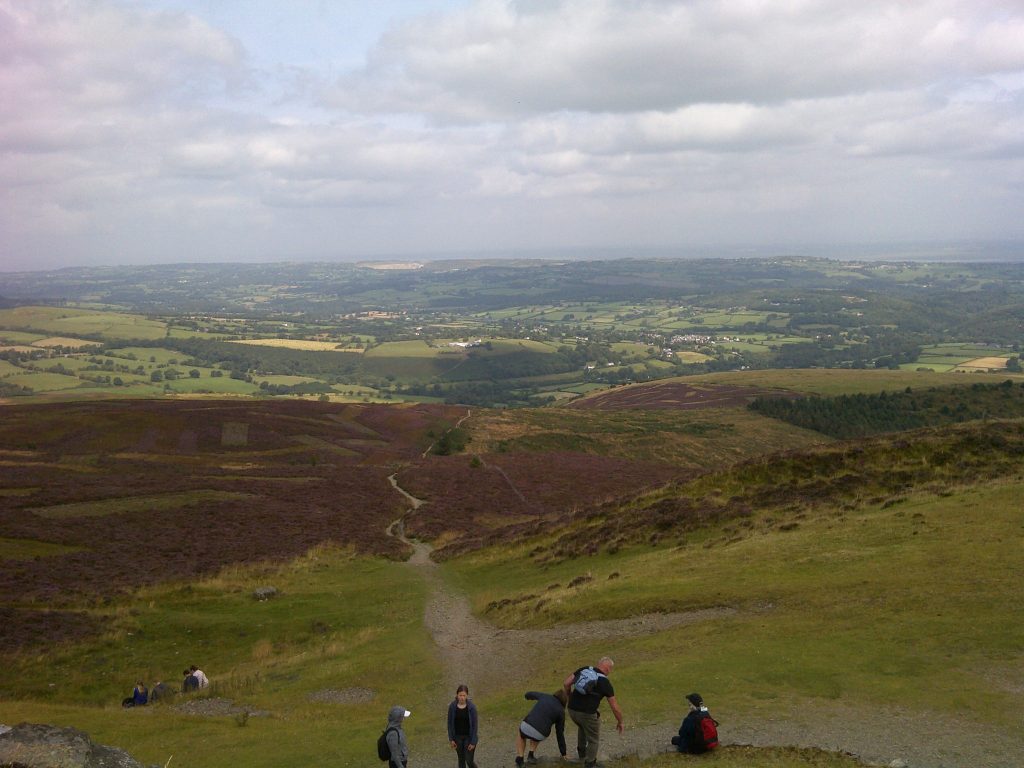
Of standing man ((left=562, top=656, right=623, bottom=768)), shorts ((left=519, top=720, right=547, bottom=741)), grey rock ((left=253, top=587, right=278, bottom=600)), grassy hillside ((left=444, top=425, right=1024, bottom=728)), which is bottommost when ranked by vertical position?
grey rock ((left=253, top=587, right=278, bottom=600))

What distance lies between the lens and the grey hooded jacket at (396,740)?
46.2ft

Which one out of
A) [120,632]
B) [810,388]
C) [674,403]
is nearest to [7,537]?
[120,632]

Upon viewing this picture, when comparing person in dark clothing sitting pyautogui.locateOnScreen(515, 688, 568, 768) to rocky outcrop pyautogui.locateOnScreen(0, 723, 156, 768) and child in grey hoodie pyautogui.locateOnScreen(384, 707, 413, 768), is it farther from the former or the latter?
rocky outcrop pyautogui.locateOnScreen(0, 723, 156, 768)

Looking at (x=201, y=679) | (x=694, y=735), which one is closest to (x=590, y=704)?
(x=694, y=735)

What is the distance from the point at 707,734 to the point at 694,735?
0.99 feet

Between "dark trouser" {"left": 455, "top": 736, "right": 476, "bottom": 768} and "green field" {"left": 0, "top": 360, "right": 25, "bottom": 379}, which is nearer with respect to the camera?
"dark trouser" {"left": 455, "top": 736, "right": 476, "bottom": 768}

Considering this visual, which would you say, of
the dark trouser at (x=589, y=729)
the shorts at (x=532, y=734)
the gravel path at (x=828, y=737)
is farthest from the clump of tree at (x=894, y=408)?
the shorts at (x=532, y=734)

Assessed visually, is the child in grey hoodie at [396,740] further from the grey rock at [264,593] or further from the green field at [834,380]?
the green field at [834,380]

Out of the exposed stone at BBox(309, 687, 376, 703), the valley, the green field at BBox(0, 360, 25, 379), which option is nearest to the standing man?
the valley

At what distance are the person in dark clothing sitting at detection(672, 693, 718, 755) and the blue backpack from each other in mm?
2015

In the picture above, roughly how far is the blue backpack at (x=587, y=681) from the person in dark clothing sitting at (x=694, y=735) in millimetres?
2015

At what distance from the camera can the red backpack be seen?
1412 centimetres

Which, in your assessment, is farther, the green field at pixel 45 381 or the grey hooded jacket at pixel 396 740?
the green field at pixel 45 381

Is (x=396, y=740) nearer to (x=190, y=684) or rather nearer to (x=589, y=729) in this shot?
(x=589, y=729)
